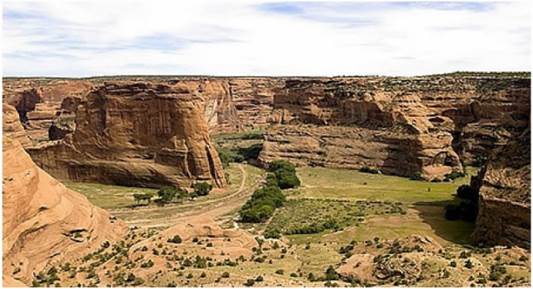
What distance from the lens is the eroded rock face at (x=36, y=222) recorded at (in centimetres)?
2767

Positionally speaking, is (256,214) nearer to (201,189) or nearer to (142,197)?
(201,189)

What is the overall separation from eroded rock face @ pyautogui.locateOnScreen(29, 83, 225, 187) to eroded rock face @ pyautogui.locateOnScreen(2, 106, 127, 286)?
28.5 meters

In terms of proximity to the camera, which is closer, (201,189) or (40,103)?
(201,189)

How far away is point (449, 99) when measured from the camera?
89.6 metres

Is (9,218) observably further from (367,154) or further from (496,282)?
(367,154)

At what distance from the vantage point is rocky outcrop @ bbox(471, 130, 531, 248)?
37.3 meters

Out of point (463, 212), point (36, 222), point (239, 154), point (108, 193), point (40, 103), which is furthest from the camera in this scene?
point (40, 103)

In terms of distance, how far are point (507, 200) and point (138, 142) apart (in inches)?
1515

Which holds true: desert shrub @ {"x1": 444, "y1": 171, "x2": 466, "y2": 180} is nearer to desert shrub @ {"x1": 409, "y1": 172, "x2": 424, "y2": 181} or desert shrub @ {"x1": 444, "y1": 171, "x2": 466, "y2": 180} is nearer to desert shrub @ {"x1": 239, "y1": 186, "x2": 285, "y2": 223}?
desert shrub @ {"x1": 409, "y1": 172, "x2": 424, "y2": 181}

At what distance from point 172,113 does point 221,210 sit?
13.5 meters

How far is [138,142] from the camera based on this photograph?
212ft

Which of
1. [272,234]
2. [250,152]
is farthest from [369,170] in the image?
[272,234]

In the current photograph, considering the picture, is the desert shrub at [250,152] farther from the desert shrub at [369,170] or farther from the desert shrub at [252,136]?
the desert shrub at [252,136]

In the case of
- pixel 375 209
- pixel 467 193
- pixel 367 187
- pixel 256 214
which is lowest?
pixel 367 187
